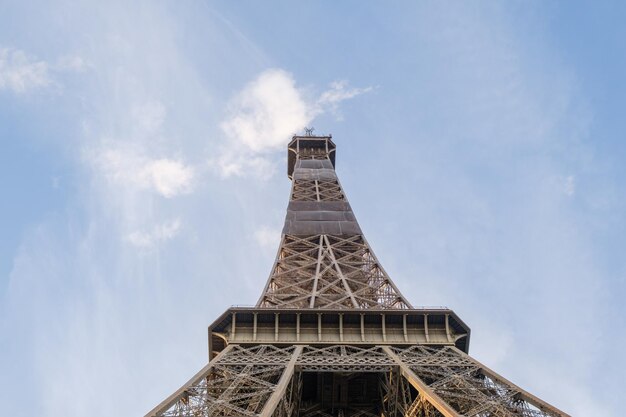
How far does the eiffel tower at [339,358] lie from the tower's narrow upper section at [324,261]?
0.11m

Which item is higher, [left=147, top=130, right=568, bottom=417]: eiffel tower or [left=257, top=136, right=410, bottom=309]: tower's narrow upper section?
[left=257, top=136, right=410, bottom=309]: tower's narrow upper section

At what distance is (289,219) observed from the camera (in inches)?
1922

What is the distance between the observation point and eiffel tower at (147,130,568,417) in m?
25.0

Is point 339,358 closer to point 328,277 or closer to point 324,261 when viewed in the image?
point 328,277

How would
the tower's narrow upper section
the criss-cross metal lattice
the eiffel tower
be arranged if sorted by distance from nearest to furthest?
the eiffel tower
the criss-cross metal lattice
the tower's narrow upper section

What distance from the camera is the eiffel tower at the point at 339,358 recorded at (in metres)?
25.0

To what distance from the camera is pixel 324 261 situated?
1684 inches

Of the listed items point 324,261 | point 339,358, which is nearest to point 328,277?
point 324,261

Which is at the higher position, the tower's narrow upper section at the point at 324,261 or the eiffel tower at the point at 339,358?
the tower's narrow upper section at the point at 324,261

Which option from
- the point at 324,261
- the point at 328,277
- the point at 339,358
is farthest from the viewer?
the point at 324,261

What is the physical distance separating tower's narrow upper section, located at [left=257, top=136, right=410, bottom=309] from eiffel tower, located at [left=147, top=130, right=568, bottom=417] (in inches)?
4.4

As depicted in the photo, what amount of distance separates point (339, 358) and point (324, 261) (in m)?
13.4

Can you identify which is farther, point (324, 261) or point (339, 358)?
point (324, 261)

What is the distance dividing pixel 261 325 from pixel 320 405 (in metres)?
4.14
